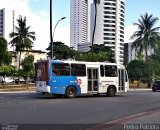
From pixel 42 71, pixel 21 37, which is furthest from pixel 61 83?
pixel 21 37

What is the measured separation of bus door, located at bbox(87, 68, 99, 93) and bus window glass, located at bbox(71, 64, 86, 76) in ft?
1.55

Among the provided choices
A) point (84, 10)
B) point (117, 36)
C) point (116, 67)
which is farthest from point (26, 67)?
point (117, 36)

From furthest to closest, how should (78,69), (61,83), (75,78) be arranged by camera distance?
(78,69)
(75,78)
(61,83)

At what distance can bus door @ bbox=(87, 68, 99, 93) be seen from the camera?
98.0ft

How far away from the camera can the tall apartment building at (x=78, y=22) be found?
117 m

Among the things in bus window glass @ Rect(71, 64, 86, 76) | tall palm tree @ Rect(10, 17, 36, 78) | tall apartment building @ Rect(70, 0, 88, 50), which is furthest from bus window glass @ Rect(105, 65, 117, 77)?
tall apartment building @ Rect(70, 0, 88, 50)

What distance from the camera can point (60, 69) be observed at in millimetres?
28375

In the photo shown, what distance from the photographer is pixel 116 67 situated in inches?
1257

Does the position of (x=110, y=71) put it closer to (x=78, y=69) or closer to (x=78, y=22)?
(x=78, y=69)

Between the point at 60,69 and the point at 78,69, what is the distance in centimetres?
159

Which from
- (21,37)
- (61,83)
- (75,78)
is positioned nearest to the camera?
(61,83)

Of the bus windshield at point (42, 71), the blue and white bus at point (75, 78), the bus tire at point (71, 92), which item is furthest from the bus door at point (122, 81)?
the bus windshield at point (42, 71)

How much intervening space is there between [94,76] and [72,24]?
4199 inches

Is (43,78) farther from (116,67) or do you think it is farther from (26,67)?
(26,67)
